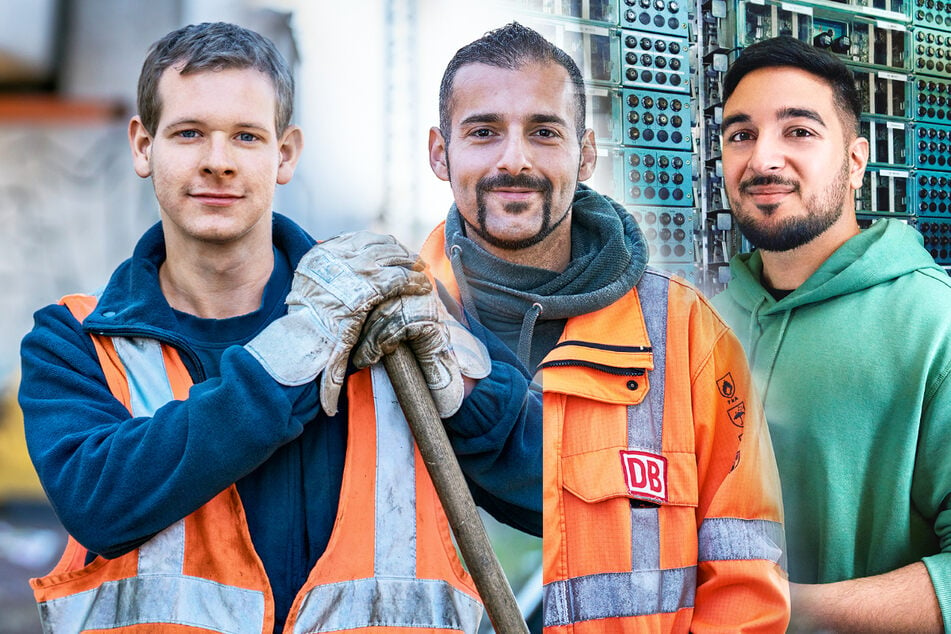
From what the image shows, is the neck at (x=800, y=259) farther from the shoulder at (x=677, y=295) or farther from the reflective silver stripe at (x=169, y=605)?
the reflective silver stripe at (x=169, y=605)

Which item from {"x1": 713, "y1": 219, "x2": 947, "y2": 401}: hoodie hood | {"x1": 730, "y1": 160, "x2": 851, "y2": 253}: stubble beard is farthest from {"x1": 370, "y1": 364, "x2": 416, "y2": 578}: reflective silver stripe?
{"x1": 730, "y1": 160, "x2": 851, "y2": 253}: stubble beard

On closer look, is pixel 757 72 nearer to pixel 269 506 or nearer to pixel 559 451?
pixel 559 451

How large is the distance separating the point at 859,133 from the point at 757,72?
1.01ft

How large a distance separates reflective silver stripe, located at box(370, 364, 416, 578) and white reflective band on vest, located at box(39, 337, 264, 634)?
0.23m

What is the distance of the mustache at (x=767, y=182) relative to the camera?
6.00 feet

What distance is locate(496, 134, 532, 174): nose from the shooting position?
4.76 feet

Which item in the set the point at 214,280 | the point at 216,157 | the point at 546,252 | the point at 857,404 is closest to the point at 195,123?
the point at 216,157

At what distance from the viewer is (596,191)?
1.66 meters

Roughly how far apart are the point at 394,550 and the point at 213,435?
39 centimetres

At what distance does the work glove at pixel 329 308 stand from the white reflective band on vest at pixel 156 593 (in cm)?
21

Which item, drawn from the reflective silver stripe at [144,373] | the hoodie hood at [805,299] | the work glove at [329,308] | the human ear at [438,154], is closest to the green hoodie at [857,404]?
the hoodie hood at [805,299]

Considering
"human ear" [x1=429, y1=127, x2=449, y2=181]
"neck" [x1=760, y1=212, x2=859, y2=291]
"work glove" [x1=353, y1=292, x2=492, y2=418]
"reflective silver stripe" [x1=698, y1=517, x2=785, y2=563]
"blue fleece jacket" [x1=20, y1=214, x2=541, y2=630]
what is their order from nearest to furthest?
1. "blue fleece jacket" [x1=20, y1=214, x2=541, y2=630]
2. "work glove" [x1=353, y1=292, x2=492, y2=418]
3. "human ear" [x1=429, y1=127, x2=449, y2=181]
4. "reflective silver stripe" [x1=698, y1=517, x2=785, y2=563]
5. "neck" [x1=760, y1=212, x2=859, y2=291]

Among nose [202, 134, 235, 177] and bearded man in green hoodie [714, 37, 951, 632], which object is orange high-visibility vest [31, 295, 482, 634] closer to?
nose [202, 134, 235, 177]

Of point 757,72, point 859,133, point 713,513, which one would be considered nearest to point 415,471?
point 713,513
